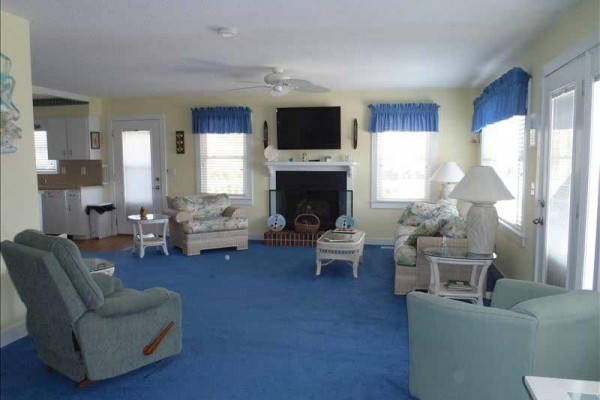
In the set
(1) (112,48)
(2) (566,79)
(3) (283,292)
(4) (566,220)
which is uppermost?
(1) (112,48)

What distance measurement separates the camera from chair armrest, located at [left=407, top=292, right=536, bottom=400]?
66.3 inches

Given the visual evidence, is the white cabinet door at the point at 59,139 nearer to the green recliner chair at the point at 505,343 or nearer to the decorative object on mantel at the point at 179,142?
the decorative object on mantel at the point at 179,142

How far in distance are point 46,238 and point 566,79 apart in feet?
10.5

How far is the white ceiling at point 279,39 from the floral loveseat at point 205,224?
1.58 meters

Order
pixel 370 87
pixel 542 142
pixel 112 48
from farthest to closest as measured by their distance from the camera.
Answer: pixel 370 87 < pixel 112 48 < pixel 542 142

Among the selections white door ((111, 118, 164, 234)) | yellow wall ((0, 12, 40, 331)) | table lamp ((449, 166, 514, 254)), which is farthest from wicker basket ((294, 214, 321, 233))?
yellow wall ((0, 12, 40, 331))

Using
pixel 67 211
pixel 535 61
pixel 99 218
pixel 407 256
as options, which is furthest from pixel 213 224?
pixel 535 61

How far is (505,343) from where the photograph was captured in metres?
1.70

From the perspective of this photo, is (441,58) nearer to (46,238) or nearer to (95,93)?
(46,238)

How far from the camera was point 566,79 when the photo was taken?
9.72 ft

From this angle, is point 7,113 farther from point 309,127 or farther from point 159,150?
point 159,150

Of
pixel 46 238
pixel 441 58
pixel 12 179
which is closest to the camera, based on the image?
pixel 12 179

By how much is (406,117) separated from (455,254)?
3.06 meters

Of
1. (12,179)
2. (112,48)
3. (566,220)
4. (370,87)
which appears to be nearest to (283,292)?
(566,220)
